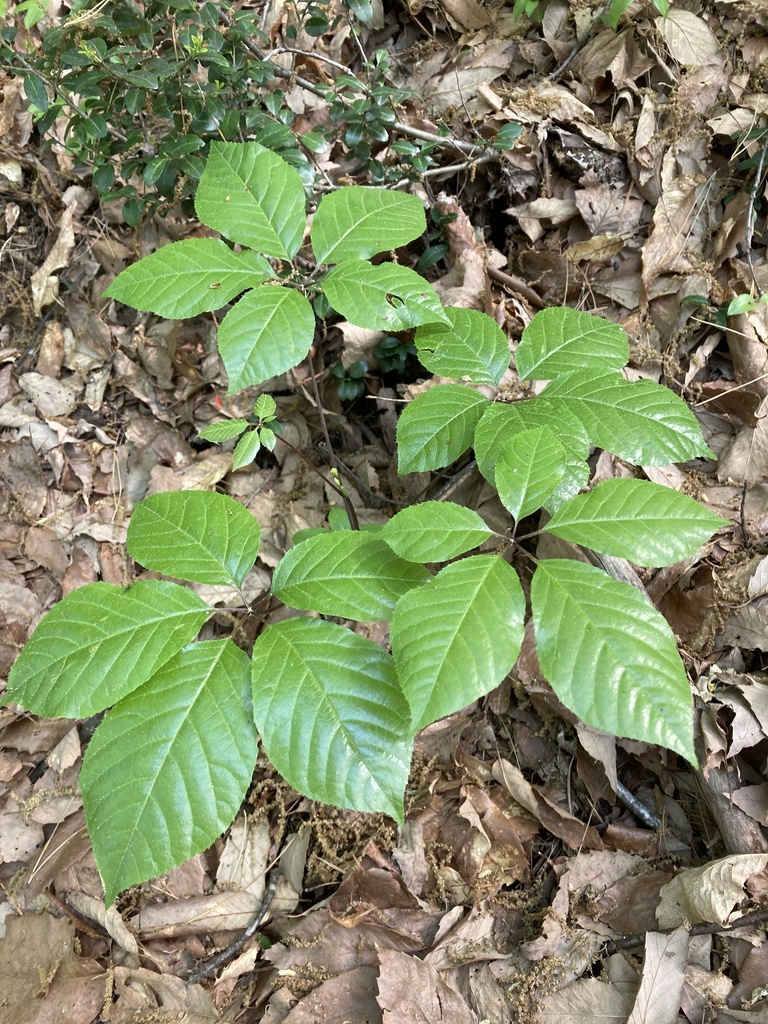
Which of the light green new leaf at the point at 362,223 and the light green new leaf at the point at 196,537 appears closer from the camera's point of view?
the light green new leaf at the point at 196,537

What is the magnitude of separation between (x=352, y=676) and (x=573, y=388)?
96cm

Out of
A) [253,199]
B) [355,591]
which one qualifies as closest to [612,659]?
[355,591]

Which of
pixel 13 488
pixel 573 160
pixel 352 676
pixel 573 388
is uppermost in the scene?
pixel 573 160

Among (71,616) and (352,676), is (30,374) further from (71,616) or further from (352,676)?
(352,676)

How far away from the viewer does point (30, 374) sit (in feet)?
10.2

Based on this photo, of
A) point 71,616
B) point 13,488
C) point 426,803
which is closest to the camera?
point 71,616

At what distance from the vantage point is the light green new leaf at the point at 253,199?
1675 mm

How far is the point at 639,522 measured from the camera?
1266 mm

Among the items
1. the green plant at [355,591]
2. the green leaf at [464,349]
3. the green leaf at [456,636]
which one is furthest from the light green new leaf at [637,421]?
the green leaf at [456,636]

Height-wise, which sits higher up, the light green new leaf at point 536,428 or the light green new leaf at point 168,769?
the light green new leaf at point 536,428

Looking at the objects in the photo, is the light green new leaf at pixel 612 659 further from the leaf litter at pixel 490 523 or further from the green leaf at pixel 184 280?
the green leaf at pixel 184 280

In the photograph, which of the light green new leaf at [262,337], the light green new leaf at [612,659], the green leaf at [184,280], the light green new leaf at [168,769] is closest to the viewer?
the light green new leaf at [612,659]

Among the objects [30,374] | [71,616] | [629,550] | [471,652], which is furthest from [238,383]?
[30,374]

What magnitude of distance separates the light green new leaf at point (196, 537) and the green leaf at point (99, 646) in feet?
0.27
